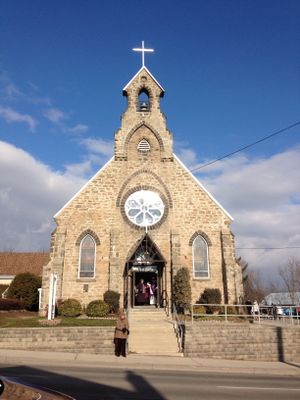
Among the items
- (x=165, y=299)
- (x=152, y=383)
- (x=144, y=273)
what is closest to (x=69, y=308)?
(x=144, y=273)

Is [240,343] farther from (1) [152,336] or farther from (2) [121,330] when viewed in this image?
(2) [121,330]

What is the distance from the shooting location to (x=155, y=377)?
10.7 m

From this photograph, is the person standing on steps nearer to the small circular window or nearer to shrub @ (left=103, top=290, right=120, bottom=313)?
shrub @ (left=103, top=290, right=120, bottom=313)

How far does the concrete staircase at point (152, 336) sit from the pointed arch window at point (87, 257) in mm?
4783

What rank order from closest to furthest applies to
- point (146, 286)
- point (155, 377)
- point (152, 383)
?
point (152, 383) < point (155, 377) < point (146, 286)

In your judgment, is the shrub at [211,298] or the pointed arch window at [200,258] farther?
the pointed arch window at [200,258]

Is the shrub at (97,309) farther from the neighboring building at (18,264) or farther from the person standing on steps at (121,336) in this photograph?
the neighboring building at (18,264)

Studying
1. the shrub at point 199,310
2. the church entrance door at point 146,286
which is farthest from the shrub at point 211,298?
the church entrance door at point 146,286

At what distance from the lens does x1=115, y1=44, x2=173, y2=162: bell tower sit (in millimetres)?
27531

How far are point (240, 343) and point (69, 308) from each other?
10780 millimetres

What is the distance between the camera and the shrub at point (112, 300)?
2253 cm

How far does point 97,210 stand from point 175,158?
7.13 metres

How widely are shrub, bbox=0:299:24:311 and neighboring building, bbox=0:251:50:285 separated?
15.5m

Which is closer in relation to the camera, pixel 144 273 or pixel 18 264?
pixel 144 273
